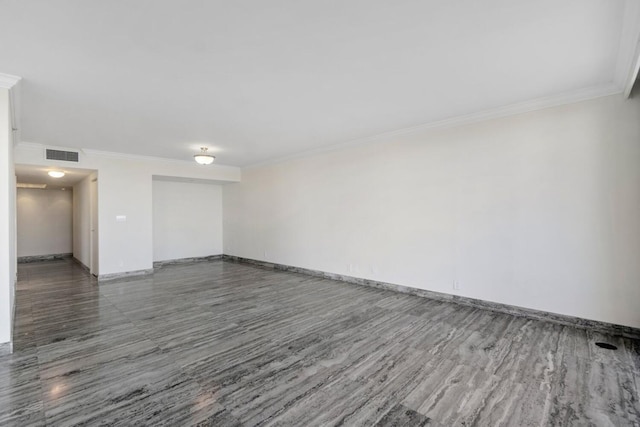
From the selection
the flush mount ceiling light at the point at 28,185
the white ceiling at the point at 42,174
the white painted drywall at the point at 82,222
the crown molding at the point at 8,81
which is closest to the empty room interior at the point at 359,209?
the crown molding at the point at 8,81

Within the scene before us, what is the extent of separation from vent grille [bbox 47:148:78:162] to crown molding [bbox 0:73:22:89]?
3429 mm

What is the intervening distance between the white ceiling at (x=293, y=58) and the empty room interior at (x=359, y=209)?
24 mm

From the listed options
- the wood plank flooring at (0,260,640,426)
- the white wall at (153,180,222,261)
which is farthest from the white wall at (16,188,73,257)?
the wood plank flooring at (0,260,640,426)

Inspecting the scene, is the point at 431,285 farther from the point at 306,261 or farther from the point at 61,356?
the point at 61,356

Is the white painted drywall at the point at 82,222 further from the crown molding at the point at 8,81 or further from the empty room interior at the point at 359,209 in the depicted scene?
the crown molding at the point at 8,81

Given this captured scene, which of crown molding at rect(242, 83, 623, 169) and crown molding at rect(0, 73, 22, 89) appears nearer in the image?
crown molding at rect(0, 73, 22, 89)

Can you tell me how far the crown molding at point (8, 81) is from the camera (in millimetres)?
2886

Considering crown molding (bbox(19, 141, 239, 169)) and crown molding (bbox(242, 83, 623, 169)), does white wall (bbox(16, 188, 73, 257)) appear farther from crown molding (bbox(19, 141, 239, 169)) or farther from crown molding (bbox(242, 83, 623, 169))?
Answer: crown molding (bbox(242, 83, 623, 169))

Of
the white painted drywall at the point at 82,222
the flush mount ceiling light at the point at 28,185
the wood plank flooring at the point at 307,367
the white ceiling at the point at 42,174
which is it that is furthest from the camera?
the flush mount ceiling light at the point at 28,185

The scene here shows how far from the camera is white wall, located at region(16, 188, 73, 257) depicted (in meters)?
9.23

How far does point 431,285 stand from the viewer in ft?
15.9

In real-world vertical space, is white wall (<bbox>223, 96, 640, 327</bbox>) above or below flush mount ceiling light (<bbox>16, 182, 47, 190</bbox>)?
below

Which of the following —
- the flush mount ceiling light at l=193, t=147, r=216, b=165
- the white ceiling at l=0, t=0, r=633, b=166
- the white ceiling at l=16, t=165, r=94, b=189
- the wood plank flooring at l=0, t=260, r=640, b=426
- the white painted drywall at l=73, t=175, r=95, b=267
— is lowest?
the wood plank flooring at l=0, t=260, r=640, b=426

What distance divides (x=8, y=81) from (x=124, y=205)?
4.14 metres
